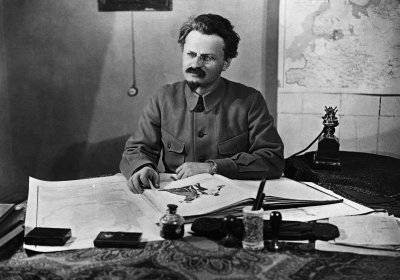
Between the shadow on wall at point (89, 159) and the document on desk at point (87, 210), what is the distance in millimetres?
1593

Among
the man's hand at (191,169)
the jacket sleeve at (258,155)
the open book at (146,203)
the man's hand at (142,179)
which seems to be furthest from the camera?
the jacket sleeve at (258,155)

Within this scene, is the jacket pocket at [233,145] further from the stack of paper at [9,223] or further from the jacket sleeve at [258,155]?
the stack of paper at [9,223]

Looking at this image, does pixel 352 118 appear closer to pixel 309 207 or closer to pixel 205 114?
pixel 205 114

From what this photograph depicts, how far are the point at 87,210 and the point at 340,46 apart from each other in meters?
1.94

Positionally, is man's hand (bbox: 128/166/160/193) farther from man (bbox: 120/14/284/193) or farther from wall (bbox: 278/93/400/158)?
wall (bbox: 278/93/400/158)

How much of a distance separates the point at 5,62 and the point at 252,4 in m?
1.60

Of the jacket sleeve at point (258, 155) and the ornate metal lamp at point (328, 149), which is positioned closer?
Result: the jacket sleeve at point (258, 155)

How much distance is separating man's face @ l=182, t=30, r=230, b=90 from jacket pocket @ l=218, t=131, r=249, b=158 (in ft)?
0.92

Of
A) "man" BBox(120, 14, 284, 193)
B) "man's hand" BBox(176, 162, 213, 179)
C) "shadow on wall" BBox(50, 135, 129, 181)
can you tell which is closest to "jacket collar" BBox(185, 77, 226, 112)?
"man" BBox(120, 14, 284, 193)

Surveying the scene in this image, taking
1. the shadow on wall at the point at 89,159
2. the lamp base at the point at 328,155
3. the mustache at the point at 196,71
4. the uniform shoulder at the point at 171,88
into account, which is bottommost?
the shadow on wall at the point at 89,159

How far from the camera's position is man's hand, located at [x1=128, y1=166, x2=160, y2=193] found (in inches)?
65.6

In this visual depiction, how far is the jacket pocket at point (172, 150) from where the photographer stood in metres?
2.14

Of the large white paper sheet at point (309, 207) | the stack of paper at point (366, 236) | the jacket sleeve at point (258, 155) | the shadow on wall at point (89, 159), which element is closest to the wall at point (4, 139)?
the shadow on wall at point (89, 159)

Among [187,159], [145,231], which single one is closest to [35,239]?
Answer: [145,231]
